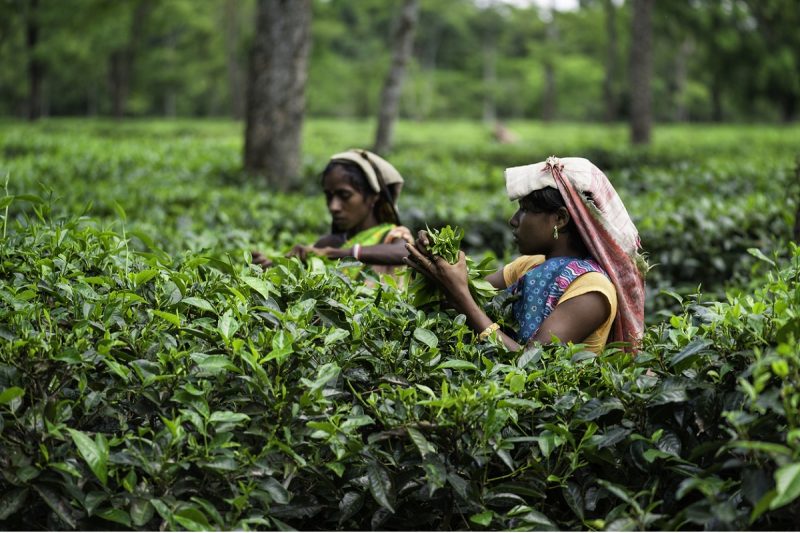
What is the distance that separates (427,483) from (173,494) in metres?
0.64

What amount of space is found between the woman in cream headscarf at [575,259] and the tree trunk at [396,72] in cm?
962

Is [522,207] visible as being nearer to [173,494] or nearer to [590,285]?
[590,285]

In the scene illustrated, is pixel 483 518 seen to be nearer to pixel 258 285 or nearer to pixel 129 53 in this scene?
pixel 258 285

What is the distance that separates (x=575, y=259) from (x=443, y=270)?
55 cm

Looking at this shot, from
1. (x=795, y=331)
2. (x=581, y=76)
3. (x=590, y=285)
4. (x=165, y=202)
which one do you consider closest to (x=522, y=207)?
(x=590, y=285)

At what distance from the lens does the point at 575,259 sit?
9.26 ft

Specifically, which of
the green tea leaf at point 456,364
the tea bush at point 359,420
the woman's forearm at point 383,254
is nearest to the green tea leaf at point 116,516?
the tea bush at point 359,420

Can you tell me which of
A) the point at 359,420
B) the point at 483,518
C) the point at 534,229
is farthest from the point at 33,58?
the point at 483,518

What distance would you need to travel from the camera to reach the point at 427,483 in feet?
7.08

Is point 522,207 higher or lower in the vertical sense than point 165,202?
higher

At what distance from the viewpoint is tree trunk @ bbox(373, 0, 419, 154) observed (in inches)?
484

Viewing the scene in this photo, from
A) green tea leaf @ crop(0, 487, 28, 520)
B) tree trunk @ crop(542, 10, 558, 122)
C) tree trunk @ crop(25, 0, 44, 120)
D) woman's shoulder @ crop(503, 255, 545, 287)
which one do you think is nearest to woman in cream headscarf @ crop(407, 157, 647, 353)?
woman's shoulder @ crop(503, 255, 545, 287)

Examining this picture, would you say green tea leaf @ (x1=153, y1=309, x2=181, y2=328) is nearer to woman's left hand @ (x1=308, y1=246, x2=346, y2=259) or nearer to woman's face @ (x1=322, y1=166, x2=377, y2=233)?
woman's left hand @ (x1=308, y1=246, x2=346, y2=259)

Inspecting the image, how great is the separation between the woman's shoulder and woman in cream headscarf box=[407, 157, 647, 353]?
19cm
